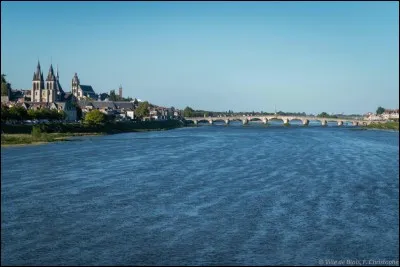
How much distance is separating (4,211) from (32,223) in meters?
1.50

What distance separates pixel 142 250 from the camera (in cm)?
1297

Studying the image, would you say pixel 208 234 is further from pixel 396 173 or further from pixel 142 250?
pixel 396 173

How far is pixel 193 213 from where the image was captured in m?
16.9

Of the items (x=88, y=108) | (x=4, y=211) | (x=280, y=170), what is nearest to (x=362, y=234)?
(x=4, y=211)

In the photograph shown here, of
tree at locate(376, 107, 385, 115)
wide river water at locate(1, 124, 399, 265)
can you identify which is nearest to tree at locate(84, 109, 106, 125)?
wide river water at locate(1, 124, 399, 265)

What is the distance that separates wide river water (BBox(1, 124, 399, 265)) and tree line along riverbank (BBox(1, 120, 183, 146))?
11.8m

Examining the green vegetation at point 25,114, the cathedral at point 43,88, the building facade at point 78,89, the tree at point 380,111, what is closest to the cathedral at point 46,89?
the cathedral at point 43,88

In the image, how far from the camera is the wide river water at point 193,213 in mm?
12797

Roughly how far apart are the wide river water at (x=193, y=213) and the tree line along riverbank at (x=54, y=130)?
11.8m

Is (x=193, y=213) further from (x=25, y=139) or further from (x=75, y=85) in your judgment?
(x=75, y=85)

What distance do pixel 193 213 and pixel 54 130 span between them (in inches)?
1542

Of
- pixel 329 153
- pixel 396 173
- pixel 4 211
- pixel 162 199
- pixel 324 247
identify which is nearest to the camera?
pixel 324 247

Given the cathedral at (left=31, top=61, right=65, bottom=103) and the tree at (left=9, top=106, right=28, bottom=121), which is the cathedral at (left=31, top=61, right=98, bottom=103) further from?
the tree at (left=9, top=106, right=28, bottom=121)

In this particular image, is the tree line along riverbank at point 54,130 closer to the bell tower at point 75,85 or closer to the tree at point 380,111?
the bell tower at point 75,85
